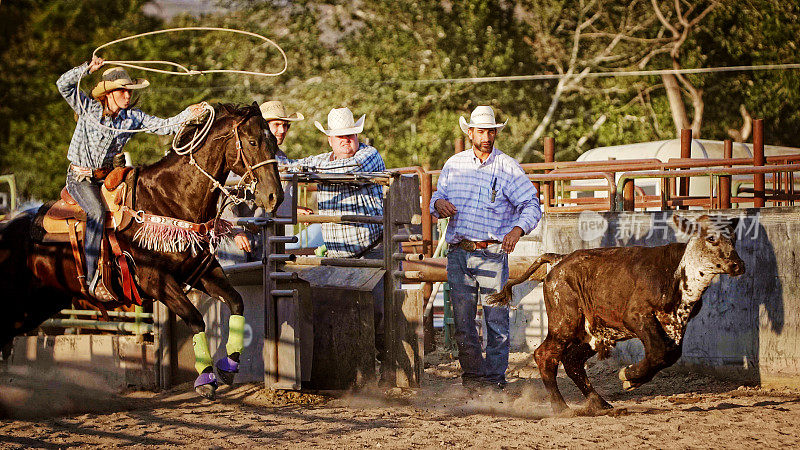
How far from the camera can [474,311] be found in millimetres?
8031

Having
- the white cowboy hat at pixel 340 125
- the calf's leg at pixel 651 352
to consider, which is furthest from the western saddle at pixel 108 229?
the calf's leg at pixel 651 352

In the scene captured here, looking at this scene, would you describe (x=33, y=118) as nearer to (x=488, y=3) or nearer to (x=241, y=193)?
(x=488, y=3)

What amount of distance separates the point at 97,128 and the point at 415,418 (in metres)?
3.08

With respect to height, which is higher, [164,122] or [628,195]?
[164,122]

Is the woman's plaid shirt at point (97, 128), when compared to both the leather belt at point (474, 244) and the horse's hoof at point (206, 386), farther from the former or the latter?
the leather belt at point (474, 244)

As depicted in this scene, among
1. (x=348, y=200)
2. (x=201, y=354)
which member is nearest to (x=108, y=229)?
(x=201, y=354)

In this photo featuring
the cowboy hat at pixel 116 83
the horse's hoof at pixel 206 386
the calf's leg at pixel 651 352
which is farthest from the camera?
the cowboy hat at pixel 116 83

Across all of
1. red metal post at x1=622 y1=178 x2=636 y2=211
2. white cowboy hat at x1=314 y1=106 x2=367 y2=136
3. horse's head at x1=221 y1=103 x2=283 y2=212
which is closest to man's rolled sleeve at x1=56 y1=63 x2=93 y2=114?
horse's head at x1=221 y1=103 x2=283 y2=212

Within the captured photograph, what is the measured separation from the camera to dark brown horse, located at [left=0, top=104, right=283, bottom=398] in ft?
22.3

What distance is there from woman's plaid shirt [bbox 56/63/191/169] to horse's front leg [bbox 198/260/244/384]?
3.66 feet

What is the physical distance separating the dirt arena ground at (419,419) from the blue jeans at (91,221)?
1.05 meters

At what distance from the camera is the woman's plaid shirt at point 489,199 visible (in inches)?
313

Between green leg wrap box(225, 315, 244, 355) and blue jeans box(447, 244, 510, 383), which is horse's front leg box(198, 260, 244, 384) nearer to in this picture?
green leg wrap box(225, 315, 244, 355)

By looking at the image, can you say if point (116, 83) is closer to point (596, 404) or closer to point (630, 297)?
point (630, 297)
